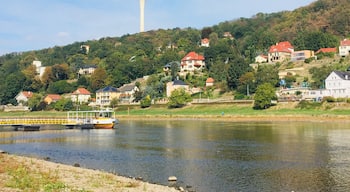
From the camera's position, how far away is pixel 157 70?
12356cm

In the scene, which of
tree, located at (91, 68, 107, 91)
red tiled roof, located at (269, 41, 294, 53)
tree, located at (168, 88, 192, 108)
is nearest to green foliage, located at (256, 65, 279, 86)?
tree, located at (168, 88, 192, 108)

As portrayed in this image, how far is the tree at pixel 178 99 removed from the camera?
87250 millimetres

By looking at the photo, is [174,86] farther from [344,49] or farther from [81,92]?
[344,49]

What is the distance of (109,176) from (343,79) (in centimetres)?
6073

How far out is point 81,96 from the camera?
116875 millimetres

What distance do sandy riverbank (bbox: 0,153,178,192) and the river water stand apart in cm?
232

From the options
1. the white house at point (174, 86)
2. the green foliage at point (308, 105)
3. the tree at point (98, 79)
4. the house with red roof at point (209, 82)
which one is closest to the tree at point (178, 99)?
the white house at point (174, 86)

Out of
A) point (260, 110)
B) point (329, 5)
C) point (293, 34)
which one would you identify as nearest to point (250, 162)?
point (260, 110)

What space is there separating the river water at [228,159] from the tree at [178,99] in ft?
138

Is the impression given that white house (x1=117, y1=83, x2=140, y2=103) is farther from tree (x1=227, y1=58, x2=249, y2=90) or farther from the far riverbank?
tree (x1=227, y1=58, x2=249, y2=90)

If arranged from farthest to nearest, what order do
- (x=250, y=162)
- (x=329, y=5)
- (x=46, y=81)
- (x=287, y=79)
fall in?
(x=329, y=5), (x=46, y=81), (x=287, y=79), (x=250, y=162)

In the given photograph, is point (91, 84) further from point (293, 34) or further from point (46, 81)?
point (293, 34)

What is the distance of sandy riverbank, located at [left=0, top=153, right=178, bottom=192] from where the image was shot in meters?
17.6

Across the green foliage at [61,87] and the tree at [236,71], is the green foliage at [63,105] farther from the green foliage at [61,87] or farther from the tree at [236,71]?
the tree at [236,71]
